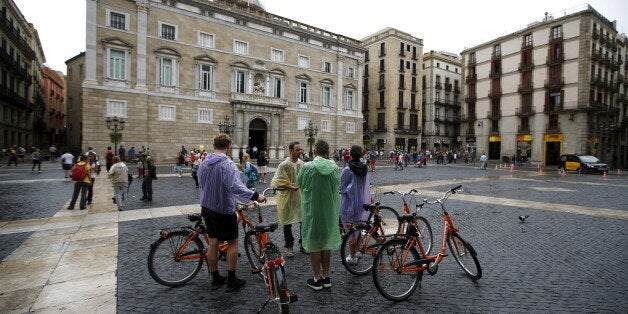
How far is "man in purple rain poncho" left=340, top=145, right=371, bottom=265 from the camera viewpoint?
4.65m

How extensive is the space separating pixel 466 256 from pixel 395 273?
1.27 metres

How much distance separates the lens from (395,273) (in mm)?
3682

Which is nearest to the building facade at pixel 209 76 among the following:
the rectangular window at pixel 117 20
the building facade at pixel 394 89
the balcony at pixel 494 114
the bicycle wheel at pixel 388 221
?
the rectangular window at pixel 117 20

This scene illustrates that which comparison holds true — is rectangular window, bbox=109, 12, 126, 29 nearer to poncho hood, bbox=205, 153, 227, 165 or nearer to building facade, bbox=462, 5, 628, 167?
poncho hood, bbox=205, 153, 227, 165

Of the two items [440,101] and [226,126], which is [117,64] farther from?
[440,101]

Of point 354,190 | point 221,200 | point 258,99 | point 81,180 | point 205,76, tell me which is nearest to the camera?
point 221,200

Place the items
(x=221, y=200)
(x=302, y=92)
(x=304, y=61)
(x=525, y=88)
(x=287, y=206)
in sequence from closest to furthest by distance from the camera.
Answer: (x=221, y=200)
(x=287, y=206)
(x=302, y=92)
(x=304, y=61)
(x=525, y=88)

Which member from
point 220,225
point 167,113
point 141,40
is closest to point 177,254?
point 220,225

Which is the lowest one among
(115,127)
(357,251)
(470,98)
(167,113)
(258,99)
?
(357,251)

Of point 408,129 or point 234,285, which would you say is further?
point 408,129

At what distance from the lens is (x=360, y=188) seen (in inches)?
185

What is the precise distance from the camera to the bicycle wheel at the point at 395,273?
11.7 ft

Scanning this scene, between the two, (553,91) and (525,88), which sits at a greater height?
(525,88)

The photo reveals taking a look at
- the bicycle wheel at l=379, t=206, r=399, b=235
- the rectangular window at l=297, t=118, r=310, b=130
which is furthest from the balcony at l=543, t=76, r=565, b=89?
the bicycle wheel at l=379, t=206, r=399, b=235
